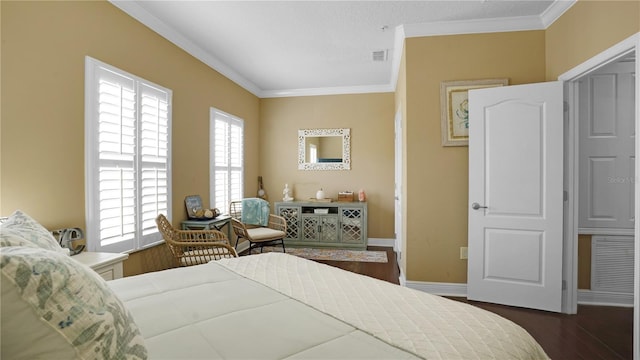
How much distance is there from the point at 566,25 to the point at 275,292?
3.18 meters

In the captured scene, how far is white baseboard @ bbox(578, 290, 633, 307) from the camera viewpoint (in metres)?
2.97

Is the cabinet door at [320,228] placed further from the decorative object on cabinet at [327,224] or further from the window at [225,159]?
the window at [225,159]

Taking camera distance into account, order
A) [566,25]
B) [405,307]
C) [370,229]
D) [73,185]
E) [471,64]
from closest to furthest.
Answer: [405,307], [73,185], [566,25], [471,64], [370,229]

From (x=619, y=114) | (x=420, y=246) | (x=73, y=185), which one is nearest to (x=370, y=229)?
(x=420, y=246)

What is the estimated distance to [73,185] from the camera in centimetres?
233

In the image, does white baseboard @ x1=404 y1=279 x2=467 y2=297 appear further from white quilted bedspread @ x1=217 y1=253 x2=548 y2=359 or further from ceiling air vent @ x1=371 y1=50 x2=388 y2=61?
ceiling air vent @ x1=371 y1=50 x2=388 y2=61

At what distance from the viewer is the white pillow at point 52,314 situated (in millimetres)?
612

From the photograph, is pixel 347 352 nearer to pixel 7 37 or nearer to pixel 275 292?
pixel 275 292

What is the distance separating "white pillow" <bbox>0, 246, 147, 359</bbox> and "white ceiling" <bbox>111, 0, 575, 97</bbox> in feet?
8.98

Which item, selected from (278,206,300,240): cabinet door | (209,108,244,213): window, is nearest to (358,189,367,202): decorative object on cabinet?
(278,206,300,240): cabinet door

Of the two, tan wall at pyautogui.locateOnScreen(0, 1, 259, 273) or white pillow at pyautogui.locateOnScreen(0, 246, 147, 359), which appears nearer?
white pillow at pyautogui.locateOnScreen(0, 246, 147, 359)

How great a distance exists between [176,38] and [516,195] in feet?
12.1

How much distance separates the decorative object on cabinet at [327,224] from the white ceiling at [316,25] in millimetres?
2133

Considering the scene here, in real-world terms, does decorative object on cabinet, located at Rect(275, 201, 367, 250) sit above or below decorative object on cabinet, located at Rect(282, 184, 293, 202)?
below
